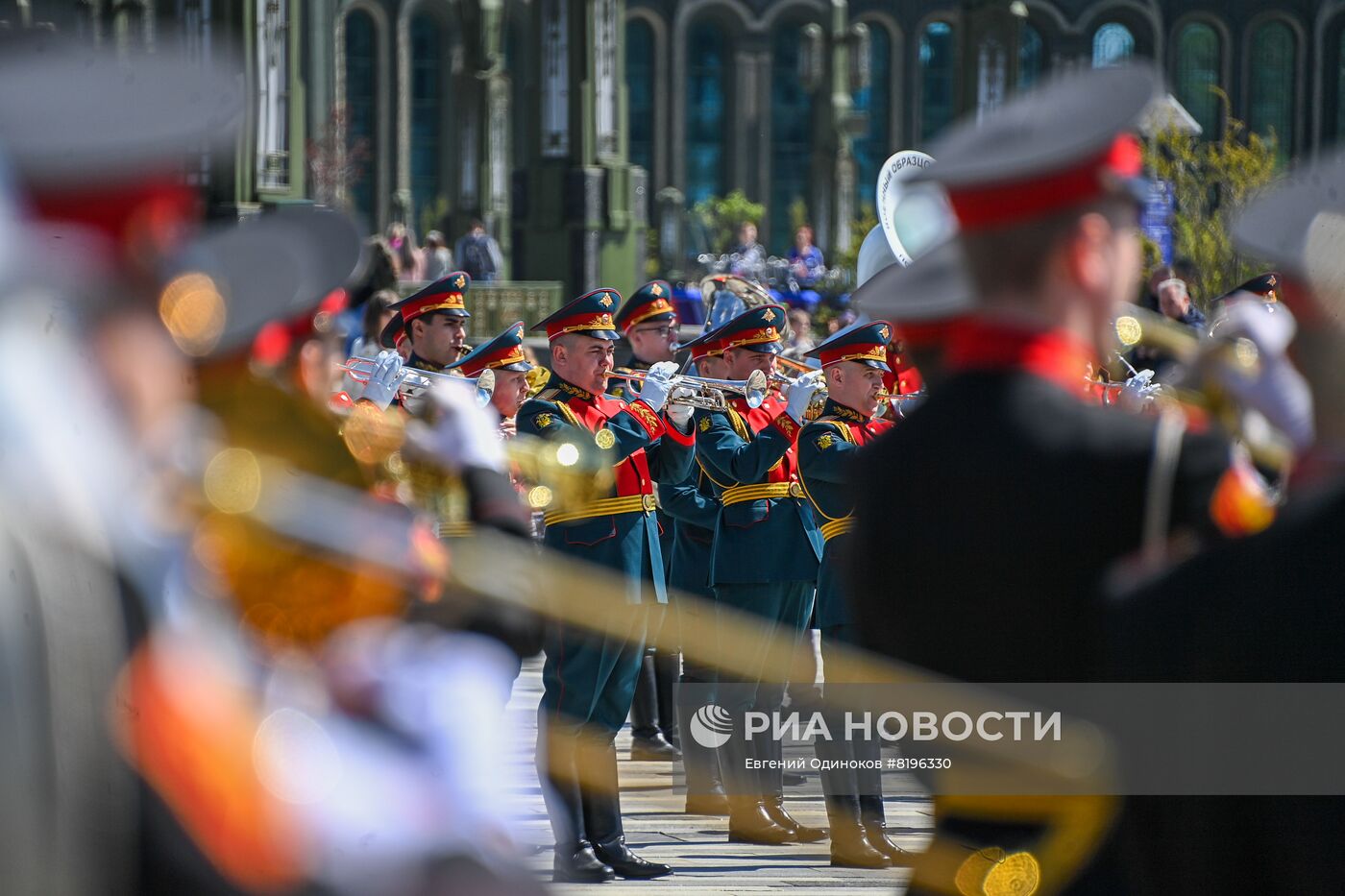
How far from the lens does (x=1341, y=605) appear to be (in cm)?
263

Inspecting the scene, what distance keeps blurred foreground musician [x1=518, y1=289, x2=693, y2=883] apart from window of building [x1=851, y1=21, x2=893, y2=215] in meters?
36.2

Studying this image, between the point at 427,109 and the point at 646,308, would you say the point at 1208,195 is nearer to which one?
the point at 646,308

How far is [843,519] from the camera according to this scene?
7500mm

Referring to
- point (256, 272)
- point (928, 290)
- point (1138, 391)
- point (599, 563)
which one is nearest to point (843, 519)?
point (599, 563)

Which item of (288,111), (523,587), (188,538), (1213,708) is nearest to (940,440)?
(1213,708)

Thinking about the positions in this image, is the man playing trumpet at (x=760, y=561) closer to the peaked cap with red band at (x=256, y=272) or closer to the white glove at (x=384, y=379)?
the white glove at (x=384, y=379)

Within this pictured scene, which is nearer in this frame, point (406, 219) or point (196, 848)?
point (196, 848)

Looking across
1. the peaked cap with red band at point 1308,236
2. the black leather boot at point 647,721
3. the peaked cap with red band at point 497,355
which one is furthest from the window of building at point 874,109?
the peaked cap with red band at point 1308,236

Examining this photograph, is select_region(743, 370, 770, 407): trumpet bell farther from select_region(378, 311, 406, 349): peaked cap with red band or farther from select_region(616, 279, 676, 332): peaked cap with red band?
select_region(378, 311, 406, 349): peaked cap with red band

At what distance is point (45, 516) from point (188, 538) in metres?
0.21

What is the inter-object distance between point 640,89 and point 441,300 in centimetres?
3599

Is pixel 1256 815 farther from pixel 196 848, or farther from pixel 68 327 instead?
pixel 68 327

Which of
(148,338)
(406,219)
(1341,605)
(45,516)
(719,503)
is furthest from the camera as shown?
(406,219)

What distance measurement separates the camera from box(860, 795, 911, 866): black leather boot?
24.5 ft
